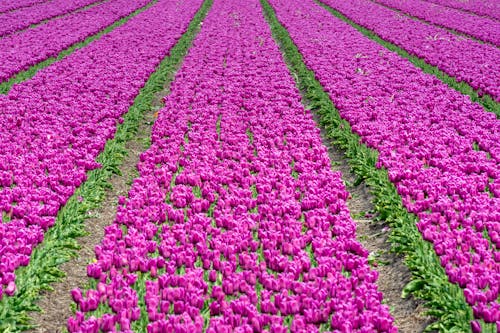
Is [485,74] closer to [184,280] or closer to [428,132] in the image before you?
[428,132]

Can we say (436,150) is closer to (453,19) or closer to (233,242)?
(233,242)

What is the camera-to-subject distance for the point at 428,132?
34.0 ft

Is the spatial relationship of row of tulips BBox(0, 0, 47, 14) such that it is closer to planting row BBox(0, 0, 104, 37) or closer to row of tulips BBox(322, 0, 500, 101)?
planting row BBox(0, 0, 104, 37)

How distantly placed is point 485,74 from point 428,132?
6.60m

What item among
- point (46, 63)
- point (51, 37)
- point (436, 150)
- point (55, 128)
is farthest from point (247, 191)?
point (51, 37)

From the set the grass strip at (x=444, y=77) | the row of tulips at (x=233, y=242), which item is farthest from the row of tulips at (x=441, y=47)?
the row of tulips at (x=233, y=242)

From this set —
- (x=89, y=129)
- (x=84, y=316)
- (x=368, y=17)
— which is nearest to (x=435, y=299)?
(x=84, y=316)

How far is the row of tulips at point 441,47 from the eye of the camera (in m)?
15.3

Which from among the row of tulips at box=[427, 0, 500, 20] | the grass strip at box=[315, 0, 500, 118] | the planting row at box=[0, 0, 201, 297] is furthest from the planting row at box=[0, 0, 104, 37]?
the row of tulips at box=[427, 0, 500, 20]

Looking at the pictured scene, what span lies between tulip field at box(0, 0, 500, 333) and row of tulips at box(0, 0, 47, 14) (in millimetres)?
18526

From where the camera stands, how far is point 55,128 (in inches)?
423

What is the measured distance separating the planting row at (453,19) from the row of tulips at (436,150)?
24.9 feet

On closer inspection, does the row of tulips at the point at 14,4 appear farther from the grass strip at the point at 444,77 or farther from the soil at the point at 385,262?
the soil at the point at 385,262

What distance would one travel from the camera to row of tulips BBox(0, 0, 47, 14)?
34250 mm
